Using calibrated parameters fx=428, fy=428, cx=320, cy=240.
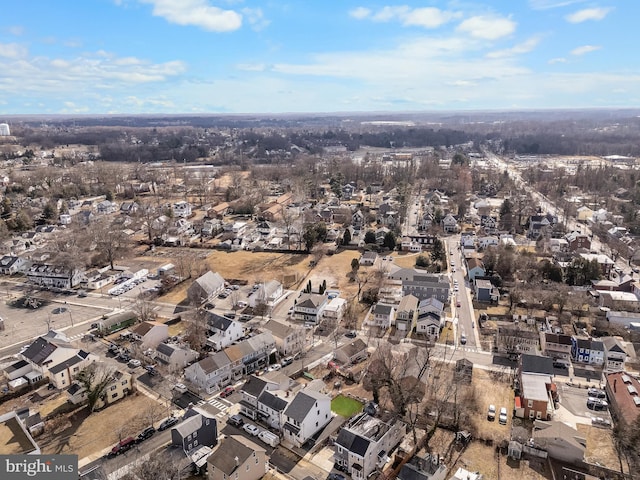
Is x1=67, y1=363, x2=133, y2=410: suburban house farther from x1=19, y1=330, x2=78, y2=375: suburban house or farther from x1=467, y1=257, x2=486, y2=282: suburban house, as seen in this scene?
x1=467, y1=257, x2=486, y2=282: suburban house

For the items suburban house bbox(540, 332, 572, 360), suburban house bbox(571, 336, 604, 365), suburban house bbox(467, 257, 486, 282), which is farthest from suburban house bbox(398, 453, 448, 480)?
suburban house bbox(467, 257, 486, 282)

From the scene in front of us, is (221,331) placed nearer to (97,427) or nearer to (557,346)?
(97,427)

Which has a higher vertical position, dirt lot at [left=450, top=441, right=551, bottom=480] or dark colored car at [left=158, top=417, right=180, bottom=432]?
dark colored car at [left=158, top=417, right=180, bottom=432]

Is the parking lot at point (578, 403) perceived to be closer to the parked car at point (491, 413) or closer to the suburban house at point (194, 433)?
the parked car at point (491, 413)

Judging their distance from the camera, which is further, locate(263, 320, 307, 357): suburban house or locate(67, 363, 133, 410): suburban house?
locate(263, 320, 307, 357): suburban house

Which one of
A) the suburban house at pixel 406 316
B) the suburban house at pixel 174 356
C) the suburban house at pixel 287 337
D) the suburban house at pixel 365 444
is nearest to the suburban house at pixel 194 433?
the suburban house at pixel 365 444

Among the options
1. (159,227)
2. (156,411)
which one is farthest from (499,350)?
(159,227)
